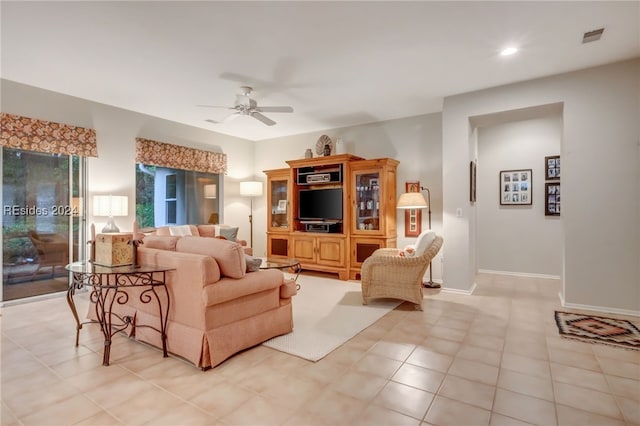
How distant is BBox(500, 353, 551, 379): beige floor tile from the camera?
2.31 meters

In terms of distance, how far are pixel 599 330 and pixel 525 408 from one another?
186 centimetres

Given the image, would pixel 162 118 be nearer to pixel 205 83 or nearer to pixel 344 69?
pixel 205 83

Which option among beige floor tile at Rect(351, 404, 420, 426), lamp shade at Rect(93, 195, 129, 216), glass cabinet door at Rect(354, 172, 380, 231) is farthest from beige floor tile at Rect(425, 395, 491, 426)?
lamp shade at Rect(93, 195, 129, 216)

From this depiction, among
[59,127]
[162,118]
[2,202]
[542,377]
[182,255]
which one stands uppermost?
[162,118]

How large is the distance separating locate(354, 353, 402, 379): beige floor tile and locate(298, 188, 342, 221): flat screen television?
328 centimetres

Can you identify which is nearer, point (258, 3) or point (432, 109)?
point (258, 3)

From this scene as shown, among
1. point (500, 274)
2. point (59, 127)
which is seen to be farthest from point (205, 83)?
point (500, 274)

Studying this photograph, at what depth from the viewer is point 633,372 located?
230 cm

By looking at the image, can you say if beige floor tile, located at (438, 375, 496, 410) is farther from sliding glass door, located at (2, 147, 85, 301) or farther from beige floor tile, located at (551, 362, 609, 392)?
sliding glass door, located at (2, 147, 85, 301)

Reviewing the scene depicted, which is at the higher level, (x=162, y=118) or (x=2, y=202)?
(x=162, y=118)

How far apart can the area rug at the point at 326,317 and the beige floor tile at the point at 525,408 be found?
121 cm

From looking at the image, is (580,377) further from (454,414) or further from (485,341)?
(454,414)

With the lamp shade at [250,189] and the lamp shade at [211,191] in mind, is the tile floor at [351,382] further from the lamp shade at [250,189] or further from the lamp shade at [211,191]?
the lamp shade at [250,189]

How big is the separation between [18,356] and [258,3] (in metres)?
3.31
